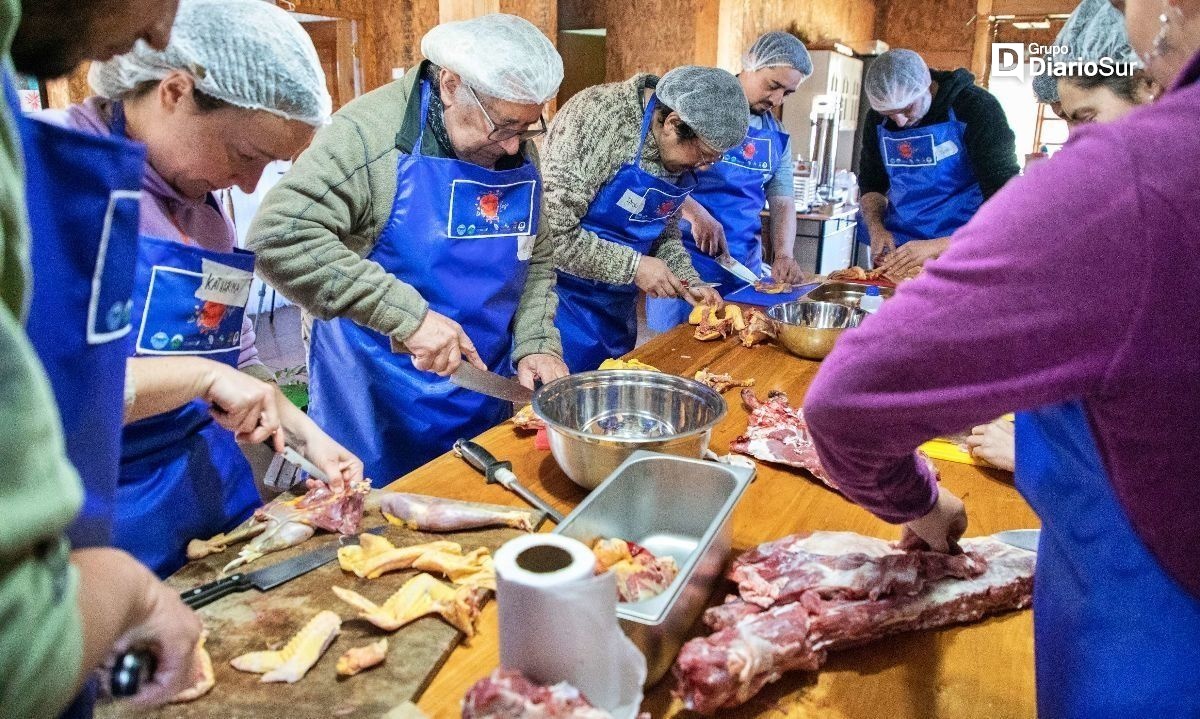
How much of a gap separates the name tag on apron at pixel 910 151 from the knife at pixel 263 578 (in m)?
4.52

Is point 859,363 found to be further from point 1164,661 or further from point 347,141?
point 347,141

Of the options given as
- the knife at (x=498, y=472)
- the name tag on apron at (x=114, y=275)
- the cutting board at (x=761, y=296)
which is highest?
the name tag on apron at (x=114, y=275)

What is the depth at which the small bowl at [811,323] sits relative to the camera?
3.08 metres

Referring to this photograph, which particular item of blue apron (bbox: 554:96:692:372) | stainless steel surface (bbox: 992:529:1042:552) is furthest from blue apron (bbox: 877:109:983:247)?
stainless steel surface (bbox: 992:529:1042:552)

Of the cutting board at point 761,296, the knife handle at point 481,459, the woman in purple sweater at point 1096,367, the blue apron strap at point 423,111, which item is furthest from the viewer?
the cutting board at point 761,296

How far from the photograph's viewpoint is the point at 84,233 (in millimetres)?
824

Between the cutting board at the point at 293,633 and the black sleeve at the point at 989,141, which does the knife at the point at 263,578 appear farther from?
the black sleeve at the point at 989,141

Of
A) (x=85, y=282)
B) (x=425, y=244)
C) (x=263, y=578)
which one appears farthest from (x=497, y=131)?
(x=85, y=282)

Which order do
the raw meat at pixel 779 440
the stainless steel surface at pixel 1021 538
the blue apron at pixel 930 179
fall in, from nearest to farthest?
the stainless steel surface at pixel 1021 538 < the raw meat at pixel 779 440 < the blue apron at pixel 930 179

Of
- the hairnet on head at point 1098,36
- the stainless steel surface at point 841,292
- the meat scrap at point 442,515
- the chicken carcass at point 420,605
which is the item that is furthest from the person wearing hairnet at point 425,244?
the hairnet on head at point 1098,36

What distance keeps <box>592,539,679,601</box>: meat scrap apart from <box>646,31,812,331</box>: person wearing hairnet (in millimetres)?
3221

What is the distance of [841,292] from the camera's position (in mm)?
4133

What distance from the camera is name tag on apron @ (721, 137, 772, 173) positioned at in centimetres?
495

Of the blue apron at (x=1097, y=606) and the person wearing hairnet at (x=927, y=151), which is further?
the person wearing hairnet at (x=927, y=151)
